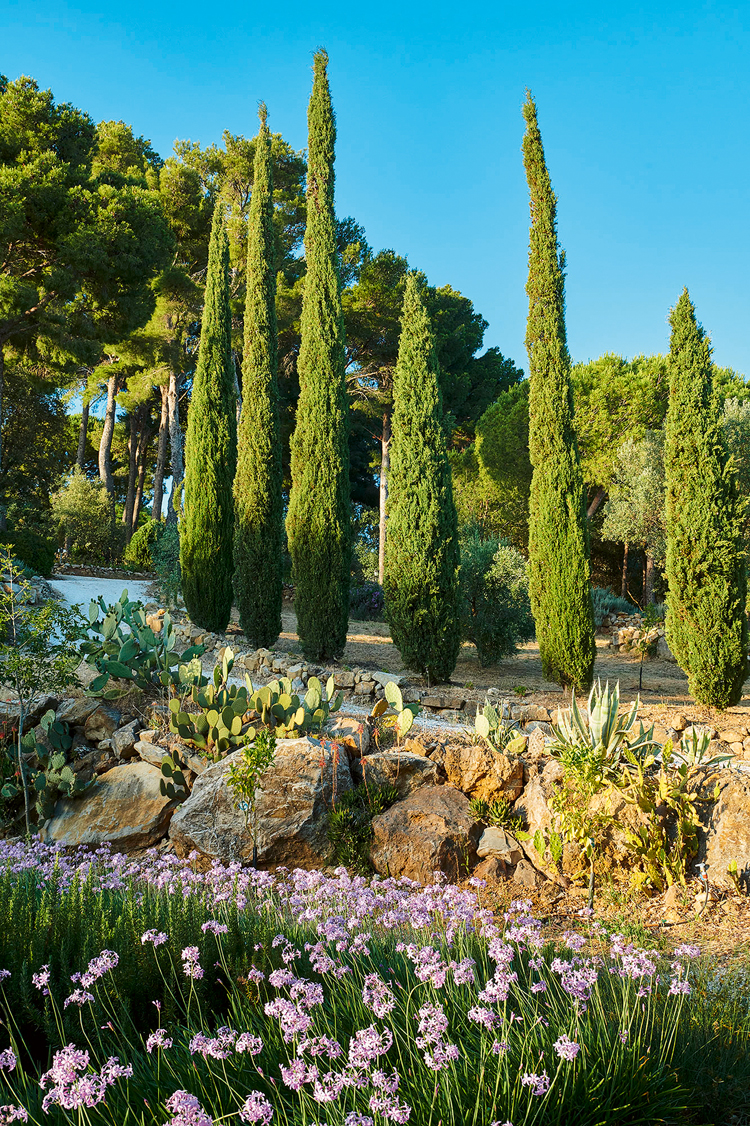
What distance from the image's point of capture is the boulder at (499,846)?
12.7 feet

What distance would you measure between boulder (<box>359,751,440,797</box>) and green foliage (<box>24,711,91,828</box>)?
6.68 ft

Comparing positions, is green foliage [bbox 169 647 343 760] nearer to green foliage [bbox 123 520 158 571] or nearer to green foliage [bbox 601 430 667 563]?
green foliage [bbox 601 430 667 563]

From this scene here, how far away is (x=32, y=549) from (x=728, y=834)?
14.2 metres

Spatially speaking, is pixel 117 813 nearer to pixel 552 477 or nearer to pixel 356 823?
pixel 356 823

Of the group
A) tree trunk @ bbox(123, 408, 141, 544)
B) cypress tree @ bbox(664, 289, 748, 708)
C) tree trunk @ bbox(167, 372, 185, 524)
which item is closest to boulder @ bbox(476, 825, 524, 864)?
cypress tree @ bbox(664, 289, 748, 708)

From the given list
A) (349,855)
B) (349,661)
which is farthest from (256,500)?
(349,855)

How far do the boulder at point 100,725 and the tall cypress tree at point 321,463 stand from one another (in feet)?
15.5

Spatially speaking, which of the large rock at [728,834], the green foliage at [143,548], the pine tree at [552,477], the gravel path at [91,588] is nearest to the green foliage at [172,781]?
the large rock at [728,834]

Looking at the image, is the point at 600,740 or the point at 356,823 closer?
the point at 356,823

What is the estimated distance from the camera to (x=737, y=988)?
2.41m

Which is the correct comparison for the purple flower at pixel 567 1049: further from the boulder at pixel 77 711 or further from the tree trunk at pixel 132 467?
the tree trunk at pixel 132 467

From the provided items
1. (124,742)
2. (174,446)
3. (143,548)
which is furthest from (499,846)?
(174,446)

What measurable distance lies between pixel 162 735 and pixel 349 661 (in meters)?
5.50

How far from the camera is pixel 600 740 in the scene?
419 cm
